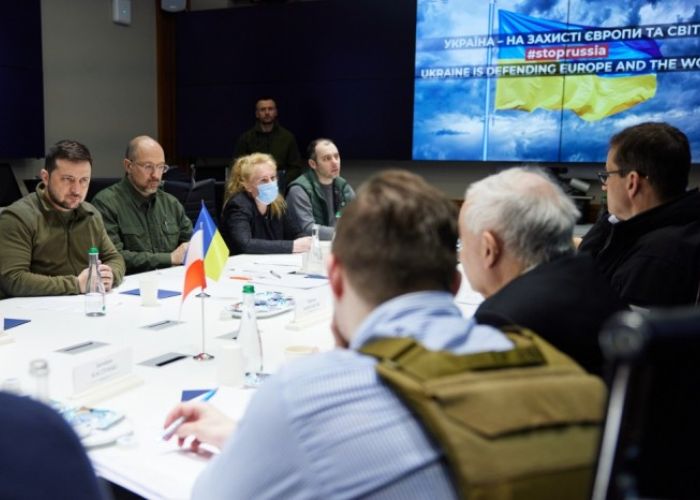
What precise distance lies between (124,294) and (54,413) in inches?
87.5

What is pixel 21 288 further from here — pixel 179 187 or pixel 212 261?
pixel 179 187

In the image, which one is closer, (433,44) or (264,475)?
(264,475)

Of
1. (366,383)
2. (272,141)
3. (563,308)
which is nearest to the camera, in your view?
(366,383)

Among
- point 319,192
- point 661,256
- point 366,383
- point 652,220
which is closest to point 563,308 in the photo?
point 366,383

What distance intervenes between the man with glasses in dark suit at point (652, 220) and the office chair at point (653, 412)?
6.48 ft

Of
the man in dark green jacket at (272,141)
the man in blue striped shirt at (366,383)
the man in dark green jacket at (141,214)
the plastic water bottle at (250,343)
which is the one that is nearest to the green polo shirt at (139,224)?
the man in dark green jacket at (141,214)

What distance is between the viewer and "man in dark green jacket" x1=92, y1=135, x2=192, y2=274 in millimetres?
3607

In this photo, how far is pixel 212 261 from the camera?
7.87 feet

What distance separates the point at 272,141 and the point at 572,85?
2809 mm

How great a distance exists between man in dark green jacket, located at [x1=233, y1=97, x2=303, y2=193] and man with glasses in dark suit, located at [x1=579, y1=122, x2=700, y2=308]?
445cm

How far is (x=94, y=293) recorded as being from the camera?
8.12 feet

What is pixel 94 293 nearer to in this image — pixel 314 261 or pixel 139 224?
pixel 314 261

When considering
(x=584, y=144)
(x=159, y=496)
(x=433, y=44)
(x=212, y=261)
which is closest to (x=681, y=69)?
(x=584, y=144)

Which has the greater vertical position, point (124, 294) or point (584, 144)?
point (584, 144)
